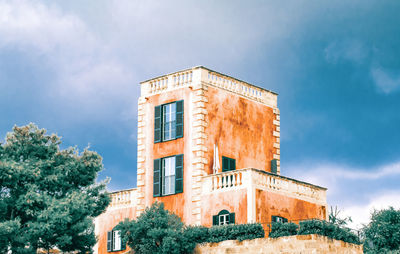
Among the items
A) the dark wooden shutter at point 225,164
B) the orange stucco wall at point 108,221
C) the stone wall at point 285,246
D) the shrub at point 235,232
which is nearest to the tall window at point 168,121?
the dark wooden shutter at point 225,164

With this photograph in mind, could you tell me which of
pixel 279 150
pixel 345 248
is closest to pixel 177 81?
pixel 279 150

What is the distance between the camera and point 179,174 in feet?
130

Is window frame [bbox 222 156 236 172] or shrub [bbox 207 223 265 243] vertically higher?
window frame [bbox 222 156 236 172]

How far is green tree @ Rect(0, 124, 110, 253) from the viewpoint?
114 ft

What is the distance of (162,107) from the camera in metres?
41.4

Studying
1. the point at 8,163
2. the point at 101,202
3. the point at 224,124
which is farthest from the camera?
the point at 224,124

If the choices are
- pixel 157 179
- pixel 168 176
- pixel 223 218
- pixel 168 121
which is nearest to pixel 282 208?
pixel 223 218

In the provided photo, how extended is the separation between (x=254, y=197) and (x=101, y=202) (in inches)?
313

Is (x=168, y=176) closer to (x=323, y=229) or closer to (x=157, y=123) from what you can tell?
(x=157, y=123)

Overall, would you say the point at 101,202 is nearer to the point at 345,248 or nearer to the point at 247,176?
the point at 247,176

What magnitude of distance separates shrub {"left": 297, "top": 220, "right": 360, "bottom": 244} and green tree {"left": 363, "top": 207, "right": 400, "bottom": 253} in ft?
35.1

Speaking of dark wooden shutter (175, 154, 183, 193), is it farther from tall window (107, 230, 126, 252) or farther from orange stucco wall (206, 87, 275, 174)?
tall window (107, 230, 126, 252)

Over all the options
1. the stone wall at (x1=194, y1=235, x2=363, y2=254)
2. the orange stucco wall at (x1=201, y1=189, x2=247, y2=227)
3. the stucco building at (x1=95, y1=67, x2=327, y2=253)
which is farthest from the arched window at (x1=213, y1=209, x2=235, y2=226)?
the stone wall at (x1=194, y1=235, x2=363, y2=254)

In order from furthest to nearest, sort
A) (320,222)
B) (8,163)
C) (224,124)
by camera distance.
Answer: (224,124) → (8,163) → (320,222)
